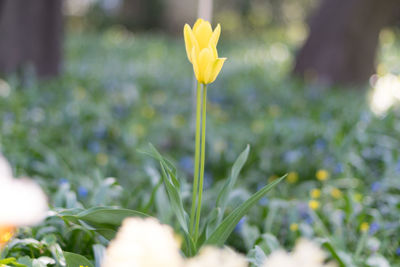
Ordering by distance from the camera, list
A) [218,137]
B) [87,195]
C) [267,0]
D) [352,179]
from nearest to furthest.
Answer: [87,195] < [352,179] < [218,137] < [267,0]

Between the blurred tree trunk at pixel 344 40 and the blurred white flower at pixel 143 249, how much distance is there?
4759mm

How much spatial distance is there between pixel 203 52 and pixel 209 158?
6.65 feet

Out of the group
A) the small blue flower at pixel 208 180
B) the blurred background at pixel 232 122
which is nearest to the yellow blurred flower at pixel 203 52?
the blurred background at pixel 232 122

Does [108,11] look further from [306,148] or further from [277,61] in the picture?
[306,148]

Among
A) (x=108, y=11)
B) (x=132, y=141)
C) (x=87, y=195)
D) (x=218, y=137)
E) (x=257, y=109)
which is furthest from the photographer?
(x=108, y=11)

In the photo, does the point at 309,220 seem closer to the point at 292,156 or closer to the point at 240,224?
the point at 240,224

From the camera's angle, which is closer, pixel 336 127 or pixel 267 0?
pixel 336 127

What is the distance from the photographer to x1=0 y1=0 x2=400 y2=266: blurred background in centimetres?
213

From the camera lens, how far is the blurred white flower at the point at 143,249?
29.5 inches

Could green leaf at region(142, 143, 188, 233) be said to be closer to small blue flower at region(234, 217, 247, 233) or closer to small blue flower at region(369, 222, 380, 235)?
small blue flower at region(234, 217, 247, 233)

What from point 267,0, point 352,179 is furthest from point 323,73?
point 267,0

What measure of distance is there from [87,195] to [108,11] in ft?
33.7

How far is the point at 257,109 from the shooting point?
4230 mm

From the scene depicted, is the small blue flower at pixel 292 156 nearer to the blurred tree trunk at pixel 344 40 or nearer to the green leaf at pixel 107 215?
the green leaf at pixel 107 215
